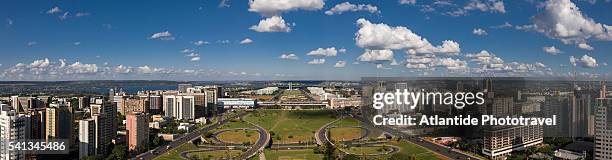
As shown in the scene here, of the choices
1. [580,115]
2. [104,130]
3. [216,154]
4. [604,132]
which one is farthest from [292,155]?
[580,115]

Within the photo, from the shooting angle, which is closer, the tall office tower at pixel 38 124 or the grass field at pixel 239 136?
the tall office tower at pixel 38 124

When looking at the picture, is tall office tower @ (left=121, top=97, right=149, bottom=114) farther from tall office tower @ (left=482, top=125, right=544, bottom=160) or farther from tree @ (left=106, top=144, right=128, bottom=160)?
tall office tower @ (left=482, top=125, right=544, bottom=160)

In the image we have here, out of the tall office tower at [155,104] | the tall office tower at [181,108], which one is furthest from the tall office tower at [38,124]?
the tall office tower at [155,104]

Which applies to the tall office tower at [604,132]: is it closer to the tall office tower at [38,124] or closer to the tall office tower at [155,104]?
the tall office tower at [38,124]

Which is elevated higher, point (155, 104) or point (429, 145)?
point (155, 104)

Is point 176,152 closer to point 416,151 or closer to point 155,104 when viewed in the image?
point 416,151
